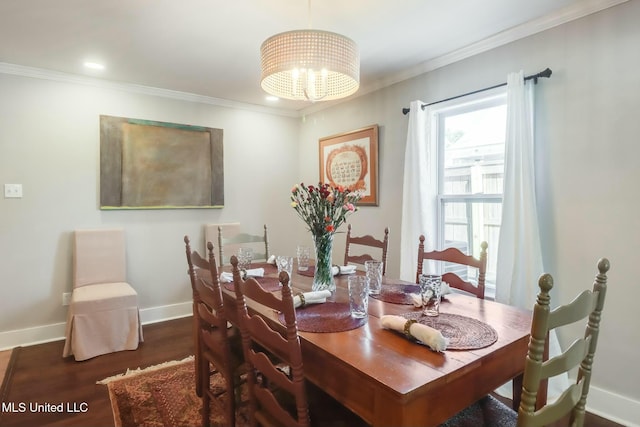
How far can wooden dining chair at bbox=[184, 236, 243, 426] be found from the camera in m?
1.70

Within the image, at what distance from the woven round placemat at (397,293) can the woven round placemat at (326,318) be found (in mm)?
254

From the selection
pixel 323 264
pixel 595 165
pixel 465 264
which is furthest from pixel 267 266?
pixel 595 165

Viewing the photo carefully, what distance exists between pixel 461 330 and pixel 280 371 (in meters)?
0.71

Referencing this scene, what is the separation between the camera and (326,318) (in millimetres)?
1528

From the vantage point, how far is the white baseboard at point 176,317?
1997 mm

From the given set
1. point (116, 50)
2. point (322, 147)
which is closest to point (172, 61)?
point (116, 50)

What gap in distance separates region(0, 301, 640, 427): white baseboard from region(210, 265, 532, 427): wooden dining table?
1.12m

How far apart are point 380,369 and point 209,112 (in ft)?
11.6

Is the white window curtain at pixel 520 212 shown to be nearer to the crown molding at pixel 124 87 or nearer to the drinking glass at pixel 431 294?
the drinking glass at pixel 431 294

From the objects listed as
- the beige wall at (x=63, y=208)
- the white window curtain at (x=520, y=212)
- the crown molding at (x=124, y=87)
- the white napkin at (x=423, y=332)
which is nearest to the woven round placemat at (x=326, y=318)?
the white napkin at (x=423, y=332)

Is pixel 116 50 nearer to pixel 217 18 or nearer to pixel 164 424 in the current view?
pixel 217 18

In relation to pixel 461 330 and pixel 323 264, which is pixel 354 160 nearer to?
pixel 323 264

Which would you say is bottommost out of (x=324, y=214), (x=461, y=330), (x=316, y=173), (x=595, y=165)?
(x=461, y=330)

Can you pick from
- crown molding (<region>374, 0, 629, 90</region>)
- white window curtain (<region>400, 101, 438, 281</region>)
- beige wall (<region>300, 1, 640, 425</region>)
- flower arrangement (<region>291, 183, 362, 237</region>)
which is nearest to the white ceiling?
crown molding (<region>374, 0, 629, 90</region>)
